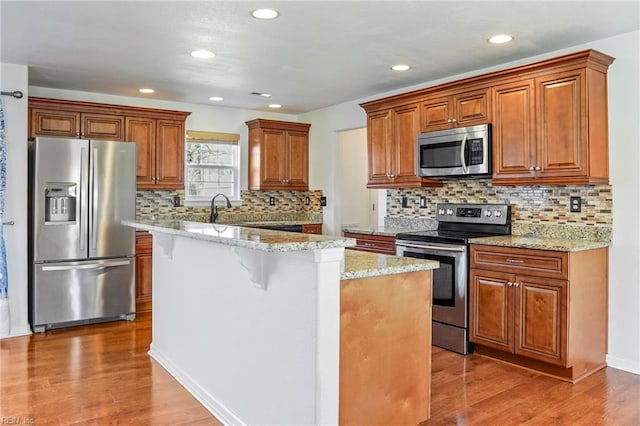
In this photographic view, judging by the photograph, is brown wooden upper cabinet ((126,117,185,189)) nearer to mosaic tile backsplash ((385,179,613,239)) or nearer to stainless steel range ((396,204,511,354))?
mosaic tile backsplash ((385,179,613,239))

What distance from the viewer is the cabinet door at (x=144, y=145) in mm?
5395

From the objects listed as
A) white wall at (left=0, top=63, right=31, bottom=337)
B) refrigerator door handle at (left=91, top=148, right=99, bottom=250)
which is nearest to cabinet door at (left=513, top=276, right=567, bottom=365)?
refrigerator door handle at (left=91, top=148, right=99, bottom=250)

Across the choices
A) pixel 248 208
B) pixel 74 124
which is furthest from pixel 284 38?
pixel 248 208

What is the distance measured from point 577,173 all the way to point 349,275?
7.19 feet

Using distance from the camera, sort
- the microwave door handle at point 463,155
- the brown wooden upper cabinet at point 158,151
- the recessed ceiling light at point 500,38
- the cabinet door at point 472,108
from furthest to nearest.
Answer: the brown wooden upper cabinet at point 158,151
the microwave door handle at point 463,155
the cabinet door at point 472,108
the recessed ceiling light at point 500,38

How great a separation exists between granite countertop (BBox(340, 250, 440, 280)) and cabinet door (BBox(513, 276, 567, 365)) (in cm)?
128

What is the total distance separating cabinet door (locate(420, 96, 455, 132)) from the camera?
4.32 metres

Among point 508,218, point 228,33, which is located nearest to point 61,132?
point 228,33

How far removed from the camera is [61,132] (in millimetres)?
5000

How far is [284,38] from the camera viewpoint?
11.7 ft

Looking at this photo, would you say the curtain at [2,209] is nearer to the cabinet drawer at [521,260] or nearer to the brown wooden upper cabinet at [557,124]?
the cabinet drawer at [521,260]

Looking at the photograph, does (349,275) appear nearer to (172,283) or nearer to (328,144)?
(172,283)

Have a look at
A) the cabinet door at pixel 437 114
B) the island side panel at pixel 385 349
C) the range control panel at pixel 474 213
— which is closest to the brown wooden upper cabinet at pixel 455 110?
the cabinet door at pixel 437 114

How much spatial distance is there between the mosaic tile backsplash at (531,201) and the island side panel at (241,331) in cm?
256
